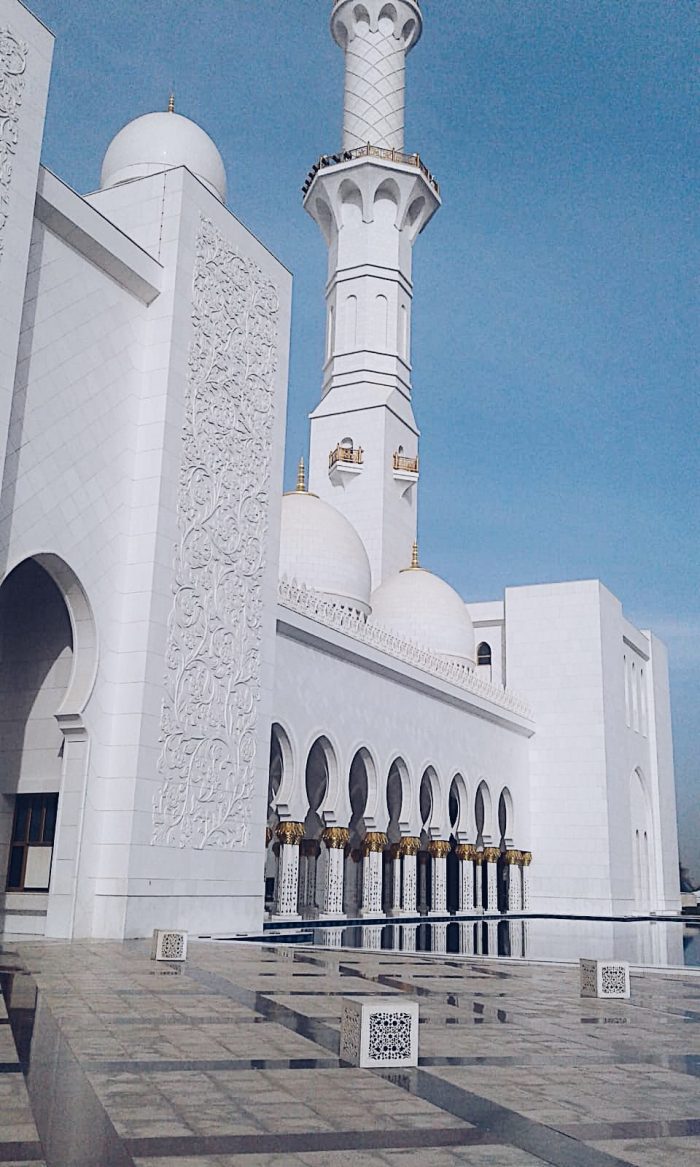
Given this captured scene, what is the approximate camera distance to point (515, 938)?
1265cm

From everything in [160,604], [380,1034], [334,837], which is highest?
[160,604]

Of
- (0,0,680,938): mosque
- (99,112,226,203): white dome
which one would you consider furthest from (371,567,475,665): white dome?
(99,112,226,203): white dome

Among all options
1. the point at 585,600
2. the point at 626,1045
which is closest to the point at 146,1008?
the point at 626,1045

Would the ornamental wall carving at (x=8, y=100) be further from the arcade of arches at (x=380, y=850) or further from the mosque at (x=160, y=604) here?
the arcade of arches at (x=380, y=850)

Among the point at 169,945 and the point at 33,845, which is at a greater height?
the point at 33,845

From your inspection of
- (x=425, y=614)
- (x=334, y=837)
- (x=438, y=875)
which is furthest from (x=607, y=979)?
(x=425, y=614)

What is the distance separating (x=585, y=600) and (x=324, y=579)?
609 cm

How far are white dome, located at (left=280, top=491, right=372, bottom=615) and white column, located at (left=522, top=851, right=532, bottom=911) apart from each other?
18.8 feet

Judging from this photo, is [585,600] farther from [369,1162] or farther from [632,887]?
[369,1162]

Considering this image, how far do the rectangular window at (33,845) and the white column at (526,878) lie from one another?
1260cm

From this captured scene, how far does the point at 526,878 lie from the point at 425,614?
535 centimetres

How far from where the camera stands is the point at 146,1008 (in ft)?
14.1

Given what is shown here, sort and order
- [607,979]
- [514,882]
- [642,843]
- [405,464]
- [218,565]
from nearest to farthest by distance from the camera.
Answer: [607,979]
[218,565]
[514,882]
[405,464]
[642,843]

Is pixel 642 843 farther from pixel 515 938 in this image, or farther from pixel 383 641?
pixel 515 938
